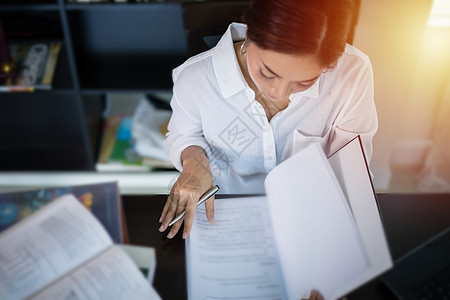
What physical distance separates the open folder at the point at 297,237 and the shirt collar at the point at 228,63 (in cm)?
14

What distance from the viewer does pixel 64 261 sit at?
17.3 inches

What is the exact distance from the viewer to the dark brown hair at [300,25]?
0.33 meters

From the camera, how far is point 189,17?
63 cm

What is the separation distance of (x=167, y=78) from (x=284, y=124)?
28.1 inches

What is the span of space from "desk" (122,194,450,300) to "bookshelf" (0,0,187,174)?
60 cm

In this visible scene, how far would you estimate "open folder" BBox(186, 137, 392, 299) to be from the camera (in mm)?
368

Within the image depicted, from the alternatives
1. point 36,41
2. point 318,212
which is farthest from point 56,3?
point 318,212

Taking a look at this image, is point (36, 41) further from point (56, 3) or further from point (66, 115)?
point (66, 115)

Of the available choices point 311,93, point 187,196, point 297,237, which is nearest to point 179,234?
point 187,196

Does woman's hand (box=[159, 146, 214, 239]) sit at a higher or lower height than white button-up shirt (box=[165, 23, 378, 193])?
lower

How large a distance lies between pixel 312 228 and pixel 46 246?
302 mm

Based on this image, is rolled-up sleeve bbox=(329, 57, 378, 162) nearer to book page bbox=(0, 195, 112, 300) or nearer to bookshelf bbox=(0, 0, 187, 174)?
book page bbox=(0, 195, 112, 300)

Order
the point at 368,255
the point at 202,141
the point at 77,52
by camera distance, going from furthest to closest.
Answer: the point at 77,52 < the point at 202,141 < the point at 368,255

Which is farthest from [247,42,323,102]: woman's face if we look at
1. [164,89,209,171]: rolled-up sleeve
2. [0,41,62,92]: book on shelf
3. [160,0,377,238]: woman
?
[0,41,62,92]: book on shelf
